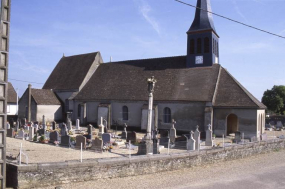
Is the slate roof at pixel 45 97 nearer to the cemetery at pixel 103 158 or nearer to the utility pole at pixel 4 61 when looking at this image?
the cemetery at pixel 103 158

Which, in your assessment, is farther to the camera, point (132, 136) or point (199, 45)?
point (199, 45)

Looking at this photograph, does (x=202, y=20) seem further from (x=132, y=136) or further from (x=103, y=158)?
(x=103, y=158)

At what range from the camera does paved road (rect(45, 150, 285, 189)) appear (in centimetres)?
1081

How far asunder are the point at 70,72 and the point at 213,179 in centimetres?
3049

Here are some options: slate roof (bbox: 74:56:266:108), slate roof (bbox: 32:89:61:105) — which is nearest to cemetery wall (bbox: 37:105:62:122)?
slate roof (bbox: 32:89:61:105)

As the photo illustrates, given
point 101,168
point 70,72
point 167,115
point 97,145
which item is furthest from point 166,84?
point 101,168

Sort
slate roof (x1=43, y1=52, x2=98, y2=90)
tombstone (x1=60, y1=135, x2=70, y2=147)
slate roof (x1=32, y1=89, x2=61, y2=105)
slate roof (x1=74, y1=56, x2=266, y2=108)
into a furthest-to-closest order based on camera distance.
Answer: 1. slate roof (x1=43, y1=52, x2=98, y2=90)
2. slate roof (x1=32, y1=89, x2=61, y2=105)
3. slate roof (x1=74, y1=56, x2=266, y2=108)
4. tombstone (x1=60, y1=135, x2=70, y2=147)

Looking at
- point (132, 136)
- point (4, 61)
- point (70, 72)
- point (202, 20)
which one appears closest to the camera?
point (4, 61)

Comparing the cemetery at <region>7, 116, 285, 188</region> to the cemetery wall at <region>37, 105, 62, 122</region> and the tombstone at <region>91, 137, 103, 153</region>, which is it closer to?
the tombstone at <region>91, 137, 103, 153</region>

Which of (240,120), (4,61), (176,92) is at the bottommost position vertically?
(240,120)

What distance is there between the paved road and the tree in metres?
53.4

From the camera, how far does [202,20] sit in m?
29.9

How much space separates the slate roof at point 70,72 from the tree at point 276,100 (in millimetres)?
46002

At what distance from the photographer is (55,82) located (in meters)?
39.2
